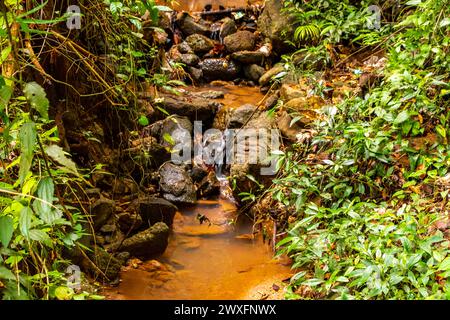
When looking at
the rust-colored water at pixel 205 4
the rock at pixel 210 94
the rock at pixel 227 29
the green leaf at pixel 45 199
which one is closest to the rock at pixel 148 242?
the green leaf at pixel 45 199

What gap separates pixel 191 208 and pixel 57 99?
7.70 feet

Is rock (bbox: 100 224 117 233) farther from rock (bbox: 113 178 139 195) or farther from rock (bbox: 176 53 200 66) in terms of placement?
rock (bbox: 176 53 200 66)

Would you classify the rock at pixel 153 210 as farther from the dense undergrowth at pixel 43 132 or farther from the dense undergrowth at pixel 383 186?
the dense undergrowth at pixel 383 186

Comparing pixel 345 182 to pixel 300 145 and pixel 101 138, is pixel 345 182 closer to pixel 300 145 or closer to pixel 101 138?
pixel 300 145

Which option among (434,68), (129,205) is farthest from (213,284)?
(434,68)

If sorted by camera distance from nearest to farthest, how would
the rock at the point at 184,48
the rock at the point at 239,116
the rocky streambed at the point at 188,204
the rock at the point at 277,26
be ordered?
the rocky streambed at the point at 188,204 < the rock at the point at 239,116 < the rock at the point at 277,26 < the rock at the point at 184,48

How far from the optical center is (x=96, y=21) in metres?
4.05

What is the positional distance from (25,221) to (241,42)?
8.17 meters

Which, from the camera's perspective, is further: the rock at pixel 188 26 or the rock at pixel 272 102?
the rock at pixel 188 26

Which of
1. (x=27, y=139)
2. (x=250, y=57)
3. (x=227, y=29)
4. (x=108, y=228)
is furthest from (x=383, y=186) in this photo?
(x=227, y=29)

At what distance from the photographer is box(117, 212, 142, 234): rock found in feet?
15.6

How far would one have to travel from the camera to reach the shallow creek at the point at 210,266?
13.2ft

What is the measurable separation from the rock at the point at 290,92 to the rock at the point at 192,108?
1.63 metres

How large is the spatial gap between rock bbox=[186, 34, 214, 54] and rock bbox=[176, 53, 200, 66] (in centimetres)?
28
